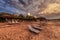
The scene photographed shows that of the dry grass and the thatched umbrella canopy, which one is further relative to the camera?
the thatched umbrella canopy

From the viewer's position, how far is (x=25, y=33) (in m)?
1.51

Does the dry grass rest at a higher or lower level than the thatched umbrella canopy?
lower

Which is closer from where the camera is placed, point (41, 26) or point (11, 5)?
point (41, 26)

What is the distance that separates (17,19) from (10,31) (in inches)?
8.2

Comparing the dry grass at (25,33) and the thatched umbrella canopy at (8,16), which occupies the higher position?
the thatched umbrella canopy at (8,16)

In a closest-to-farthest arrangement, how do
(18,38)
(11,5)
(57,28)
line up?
(18,38)
(57,28)
(11,5)

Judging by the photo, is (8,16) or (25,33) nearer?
(25,33)

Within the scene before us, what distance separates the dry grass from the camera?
1.46 meters

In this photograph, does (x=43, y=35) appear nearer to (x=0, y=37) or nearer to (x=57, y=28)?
(x=57, y=28)

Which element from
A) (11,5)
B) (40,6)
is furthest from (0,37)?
(40,6)

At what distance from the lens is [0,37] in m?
1.46

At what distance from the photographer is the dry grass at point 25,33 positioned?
1462 millimetres

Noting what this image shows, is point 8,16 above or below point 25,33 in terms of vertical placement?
above

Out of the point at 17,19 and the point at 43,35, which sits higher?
the point at 17,19
